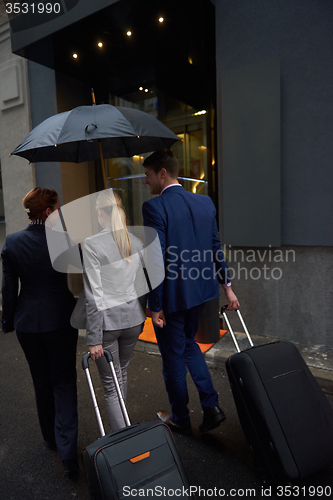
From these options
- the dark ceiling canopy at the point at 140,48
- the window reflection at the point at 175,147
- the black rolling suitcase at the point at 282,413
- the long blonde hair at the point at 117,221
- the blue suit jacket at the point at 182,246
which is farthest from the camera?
the window reflection at the point at 175,147

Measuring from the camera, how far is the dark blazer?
2.42m

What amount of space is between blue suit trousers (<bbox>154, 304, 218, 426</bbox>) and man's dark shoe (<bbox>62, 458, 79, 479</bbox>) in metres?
0.84

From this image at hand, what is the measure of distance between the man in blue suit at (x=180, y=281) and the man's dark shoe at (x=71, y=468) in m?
0.84

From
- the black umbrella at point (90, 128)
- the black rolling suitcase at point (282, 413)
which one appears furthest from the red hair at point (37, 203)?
the black rolling suitcase at point (282, 413)

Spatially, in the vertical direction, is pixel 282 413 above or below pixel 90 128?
below

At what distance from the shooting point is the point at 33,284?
2469mm


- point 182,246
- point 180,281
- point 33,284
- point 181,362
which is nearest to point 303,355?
point 181,362

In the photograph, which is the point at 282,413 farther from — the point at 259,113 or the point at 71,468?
the point at 259,113

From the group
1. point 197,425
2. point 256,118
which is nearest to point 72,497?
point 197,425

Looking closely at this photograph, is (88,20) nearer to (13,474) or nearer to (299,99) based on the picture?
(299,99)

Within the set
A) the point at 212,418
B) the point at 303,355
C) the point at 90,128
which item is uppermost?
the point at 90,128

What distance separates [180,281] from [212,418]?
115 cm

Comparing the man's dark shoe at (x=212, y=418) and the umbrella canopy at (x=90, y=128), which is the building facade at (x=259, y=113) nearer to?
the umbrella canopy at (x=90, y=128)

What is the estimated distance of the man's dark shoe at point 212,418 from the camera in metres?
2.74
